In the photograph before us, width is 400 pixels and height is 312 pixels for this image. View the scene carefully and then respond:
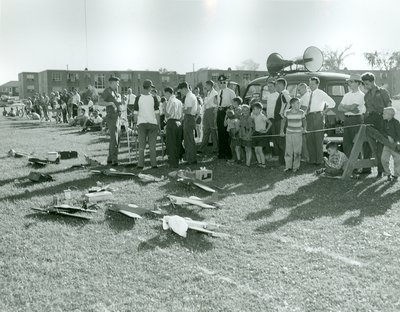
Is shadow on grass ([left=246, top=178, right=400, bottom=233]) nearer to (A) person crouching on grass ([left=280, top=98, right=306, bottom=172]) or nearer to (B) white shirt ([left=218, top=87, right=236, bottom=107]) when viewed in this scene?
(A) person crouching on grass ([left=280, top=98, right=306, bottom=172])

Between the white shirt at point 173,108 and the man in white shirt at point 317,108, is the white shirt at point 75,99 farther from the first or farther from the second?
the man in white shirt at point 317,108

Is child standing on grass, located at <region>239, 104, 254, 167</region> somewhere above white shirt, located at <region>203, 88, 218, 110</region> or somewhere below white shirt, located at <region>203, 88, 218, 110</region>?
below

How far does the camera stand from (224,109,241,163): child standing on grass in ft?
36.7

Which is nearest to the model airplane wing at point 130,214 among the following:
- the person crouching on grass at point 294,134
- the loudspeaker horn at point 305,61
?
the person crouching on grass at point 294,134

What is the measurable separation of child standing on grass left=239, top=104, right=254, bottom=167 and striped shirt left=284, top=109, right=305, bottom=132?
1074 millimetres

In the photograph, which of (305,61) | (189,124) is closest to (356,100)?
(305,61)

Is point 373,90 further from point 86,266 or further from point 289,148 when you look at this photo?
point 86,266

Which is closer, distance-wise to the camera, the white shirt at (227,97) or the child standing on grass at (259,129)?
the child standing on grass at (259,129)

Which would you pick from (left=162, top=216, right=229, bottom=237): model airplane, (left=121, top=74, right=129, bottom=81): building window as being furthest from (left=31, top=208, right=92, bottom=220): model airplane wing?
(left=121, top=74, right=129, bottom=81): building window

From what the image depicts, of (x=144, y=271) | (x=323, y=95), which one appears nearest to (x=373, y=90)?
(x=323, y=95)

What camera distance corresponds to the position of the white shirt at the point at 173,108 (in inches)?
434

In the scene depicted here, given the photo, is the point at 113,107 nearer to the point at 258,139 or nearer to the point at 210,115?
the point at 210,115

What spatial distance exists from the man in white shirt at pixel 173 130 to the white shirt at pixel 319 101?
308cm

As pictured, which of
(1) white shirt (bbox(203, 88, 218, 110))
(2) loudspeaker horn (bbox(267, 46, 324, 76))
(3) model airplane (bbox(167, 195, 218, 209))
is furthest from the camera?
(2) loudspeaker horn (bbox(267, 46, 324, 76))
